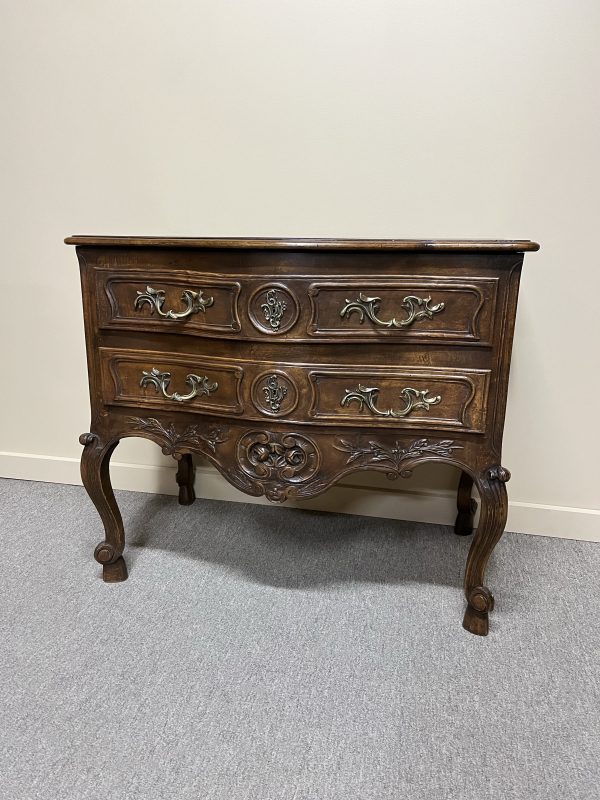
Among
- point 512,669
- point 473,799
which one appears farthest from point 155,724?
point 512,669

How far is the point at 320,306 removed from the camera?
4.12ft

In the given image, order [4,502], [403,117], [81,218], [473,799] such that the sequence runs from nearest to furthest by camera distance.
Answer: [473,799] < [403,117] < [81,218] < [4,502]

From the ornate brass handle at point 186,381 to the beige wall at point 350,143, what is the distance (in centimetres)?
65

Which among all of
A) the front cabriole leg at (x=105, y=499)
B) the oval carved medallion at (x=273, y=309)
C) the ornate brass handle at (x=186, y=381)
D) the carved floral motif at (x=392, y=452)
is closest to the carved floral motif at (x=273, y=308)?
the oval carved medallion at (x=273, y=309)

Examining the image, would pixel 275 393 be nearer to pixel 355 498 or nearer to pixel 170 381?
pixel 170 381

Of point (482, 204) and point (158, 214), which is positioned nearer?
point (482, 204)

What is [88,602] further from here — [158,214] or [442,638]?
[158,214]

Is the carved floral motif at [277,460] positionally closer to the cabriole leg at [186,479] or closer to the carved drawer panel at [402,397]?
the carved drawer panel at [402,397]

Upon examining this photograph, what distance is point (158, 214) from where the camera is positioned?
1.88m

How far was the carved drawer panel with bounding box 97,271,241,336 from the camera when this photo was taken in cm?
129

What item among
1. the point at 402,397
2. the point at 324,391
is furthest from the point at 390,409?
the point at 324,391

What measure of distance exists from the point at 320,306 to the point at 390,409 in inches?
11.0

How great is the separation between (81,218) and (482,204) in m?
1.30

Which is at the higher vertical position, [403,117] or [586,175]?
[403,117]
